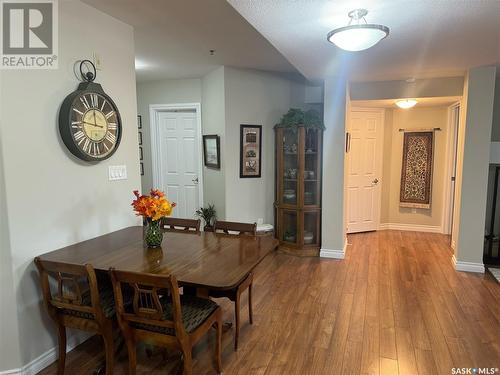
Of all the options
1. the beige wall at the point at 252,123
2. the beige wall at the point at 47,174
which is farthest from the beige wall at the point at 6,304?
the beige wall at the point at 252,123

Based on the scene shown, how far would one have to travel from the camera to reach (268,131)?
4.93 metres

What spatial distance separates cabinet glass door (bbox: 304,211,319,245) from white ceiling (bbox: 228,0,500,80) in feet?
6.17

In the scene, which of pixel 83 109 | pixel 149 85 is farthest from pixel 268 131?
pixel 83 109

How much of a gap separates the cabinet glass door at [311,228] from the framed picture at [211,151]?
142 cm

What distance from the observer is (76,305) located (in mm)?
1986

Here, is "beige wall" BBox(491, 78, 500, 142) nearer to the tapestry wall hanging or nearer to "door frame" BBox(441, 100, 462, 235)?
"door frame" BBox(441, 100, 462, 235)

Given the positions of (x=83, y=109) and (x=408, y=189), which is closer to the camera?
(x=83, y=109)

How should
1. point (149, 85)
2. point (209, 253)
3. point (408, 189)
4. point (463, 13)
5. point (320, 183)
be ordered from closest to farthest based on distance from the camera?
point (463, 13)
point (209, 253)
point (320, 183)
point (149, 85)
point (408, 189)

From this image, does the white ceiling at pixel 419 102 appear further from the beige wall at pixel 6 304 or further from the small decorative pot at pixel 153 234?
the beige wall at pixel 6 304

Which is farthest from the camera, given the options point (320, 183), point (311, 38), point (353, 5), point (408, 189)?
point (408, 189)

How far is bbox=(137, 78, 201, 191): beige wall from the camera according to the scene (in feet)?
16.9

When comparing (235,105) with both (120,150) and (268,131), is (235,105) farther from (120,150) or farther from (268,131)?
(120,150)

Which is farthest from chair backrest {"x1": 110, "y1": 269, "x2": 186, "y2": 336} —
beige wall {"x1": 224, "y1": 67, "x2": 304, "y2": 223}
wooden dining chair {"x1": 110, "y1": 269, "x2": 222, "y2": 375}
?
beige wall {"x1": 224, "y1": 67, "x2": 304, "y2": 223}

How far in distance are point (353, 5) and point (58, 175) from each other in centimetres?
218
